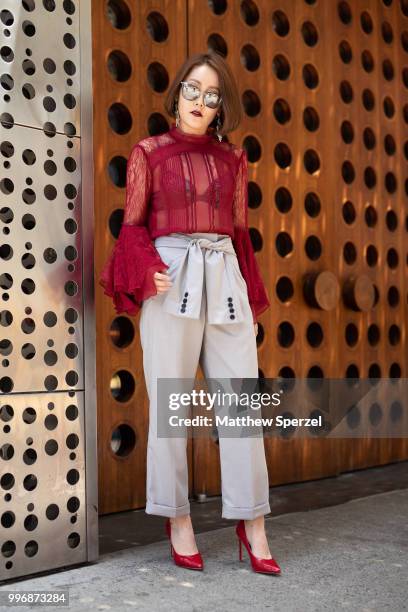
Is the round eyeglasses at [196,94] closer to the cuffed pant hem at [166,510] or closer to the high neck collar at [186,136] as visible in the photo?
the high neck collar at [186,136]

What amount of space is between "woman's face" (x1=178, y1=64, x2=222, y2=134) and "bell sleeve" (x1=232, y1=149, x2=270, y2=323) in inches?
8.5

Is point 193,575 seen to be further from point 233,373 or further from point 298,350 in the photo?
point 298,350

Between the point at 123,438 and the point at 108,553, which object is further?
the point at 123,438

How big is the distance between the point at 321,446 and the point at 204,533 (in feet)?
4.73

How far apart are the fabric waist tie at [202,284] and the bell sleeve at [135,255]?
0.08 m

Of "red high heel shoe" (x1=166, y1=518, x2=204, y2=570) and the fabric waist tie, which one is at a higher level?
the fabric waist tie

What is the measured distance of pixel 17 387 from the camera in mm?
2402

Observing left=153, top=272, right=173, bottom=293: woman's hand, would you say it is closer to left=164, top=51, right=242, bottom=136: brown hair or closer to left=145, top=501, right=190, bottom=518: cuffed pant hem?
left=164, top=51, right=242, bottom=136: brown hair

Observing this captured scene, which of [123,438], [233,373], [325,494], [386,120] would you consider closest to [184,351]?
[233,373]

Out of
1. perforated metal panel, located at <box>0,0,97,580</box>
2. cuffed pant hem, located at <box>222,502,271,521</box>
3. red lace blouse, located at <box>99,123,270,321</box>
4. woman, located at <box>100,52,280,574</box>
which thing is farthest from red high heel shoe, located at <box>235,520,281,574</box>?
red lace blouse, located at <box>99,123,270,321</box>

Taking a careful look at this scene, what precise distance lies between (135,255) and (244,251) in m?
0.42

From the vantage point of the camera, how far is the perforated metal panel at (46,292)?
7.85 ft

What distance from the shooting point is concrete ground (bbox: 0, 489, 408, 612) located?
2.17 m

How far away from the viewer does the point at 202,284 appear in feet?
7.95
